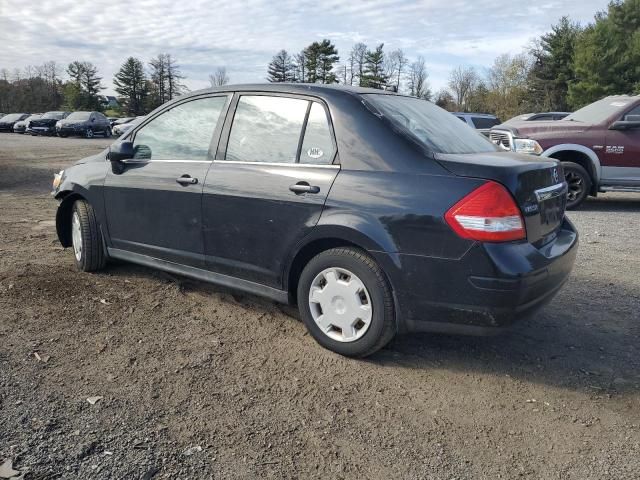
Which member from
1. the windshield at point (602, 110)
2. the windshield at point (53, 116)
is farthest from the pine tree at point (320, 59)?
the windshield at point (602, 110)

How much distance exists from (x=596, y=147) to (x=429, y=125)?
6.47m

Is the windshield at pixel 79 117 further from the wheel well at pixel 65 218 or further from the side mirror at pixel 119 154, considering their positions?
the side mirror at pixel 119 154

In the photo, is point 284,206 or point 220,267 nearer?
point 284,206

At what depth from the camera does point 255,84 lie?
3963mm

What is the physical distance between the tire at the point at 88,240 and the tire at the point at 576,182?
725cm

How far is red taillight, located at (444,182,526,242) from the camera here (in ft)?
9.45

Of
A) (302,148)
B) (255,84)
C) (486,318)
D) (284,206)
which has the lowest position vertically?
(486,318)

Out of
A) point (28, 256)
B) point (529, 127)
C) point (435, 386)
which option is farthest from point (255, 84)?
point (529, 127)

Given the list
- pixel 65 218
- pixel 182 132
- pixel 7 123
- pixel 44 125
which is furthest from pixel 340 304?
pixel 7 123

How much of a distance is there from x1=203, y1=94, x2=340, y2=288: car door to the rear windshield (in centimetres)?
44

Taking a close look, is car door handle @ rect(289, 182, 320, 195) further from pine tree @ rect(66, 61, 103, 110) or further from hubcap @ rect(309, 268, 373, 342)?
pine tree @ rect(66, 61, 103, 110)

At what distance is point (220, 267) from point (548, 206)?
2.21 m

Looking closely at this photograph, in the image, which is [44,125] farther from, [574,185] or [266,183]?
[266,183]

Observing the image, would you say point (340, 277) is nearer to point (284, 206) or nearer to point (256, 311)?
point (284, 206)
